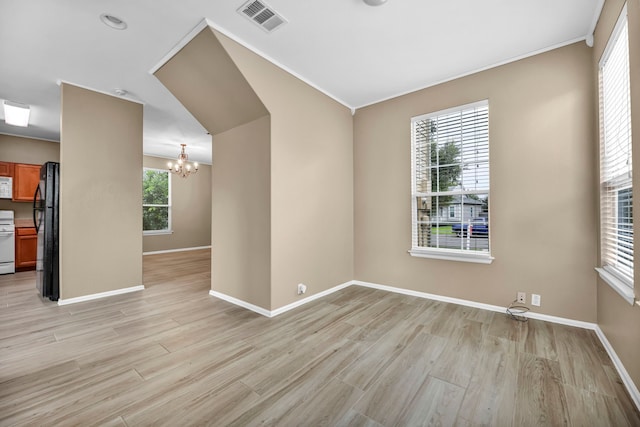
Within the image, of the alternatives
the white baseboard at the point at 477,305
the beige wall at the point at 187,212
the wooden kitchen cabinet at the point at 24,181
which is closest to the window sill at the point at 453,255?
the white baseboard at the point at 477,305

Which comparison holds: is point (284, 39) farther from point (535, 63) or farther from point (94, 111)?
point (94, 111)

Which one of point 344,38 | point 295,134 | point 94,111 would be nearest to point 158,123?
point 94,111

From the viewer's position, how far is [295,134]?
11.2ft

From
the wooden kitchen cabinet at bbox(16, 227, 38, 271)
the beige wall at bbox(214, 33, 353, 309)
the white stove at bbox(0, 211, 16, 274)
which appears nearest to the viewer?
the beige wall at bbox(214, 33, 353, 309)

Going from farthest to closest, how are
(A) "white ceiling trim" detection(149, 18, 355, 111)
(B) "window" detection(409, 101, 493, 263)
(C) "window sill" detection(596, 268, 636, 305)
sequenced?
1. (B) "window" detection(409, 101, 493, 263)
2. (A) "white ceiling trim" detection(149, 18, 355, 111)
3. (C) "window sill" detection(596, 268, 636, 305)

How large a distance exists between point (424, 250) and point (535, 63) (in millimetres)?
2399

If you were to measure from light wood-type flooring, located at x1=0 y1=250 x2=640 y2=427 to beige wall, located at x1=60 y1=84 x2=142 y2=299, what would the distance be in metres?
0.54

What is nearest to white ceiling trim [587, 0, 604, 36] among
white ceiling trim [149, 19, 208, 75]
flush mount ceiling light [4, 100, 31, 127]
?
white ceiling trim [149, 19, 208, 75]

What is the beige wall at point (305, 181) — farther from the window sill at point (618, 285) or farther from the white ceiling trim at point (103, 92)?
the window sill at point (618, 285)

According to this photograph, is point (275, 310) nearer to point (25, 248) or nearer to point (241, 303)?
point (241, 303)

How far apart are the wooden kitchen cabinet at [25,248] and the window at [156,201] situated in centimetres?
226

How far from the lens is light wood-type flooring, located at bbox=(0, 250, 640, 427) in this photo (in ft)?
5.21

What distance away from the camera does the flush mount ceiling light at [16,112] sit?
3904mm

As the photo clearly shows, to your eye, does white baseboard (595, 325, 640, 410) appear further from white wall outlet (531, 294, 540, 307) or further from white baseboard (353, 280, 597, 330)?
white wall outlet (531, 294, 540, 307)
